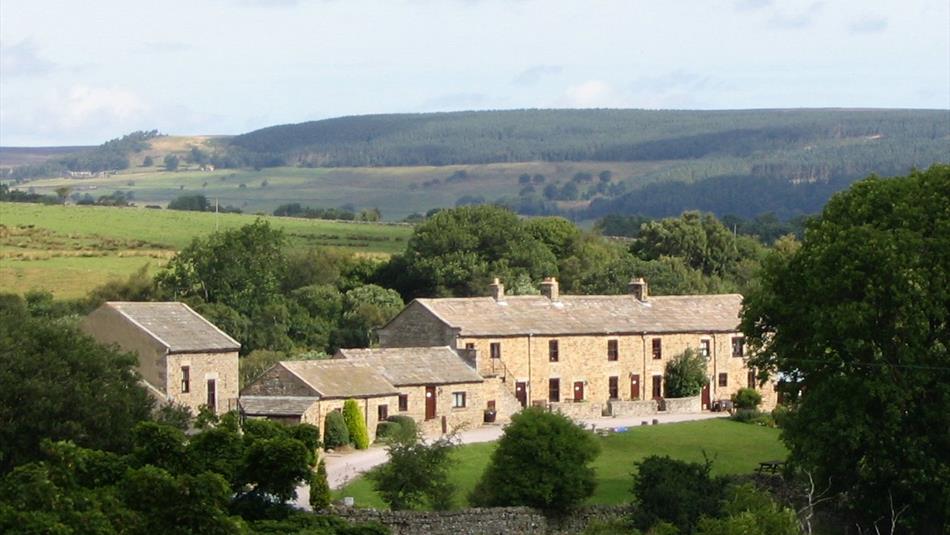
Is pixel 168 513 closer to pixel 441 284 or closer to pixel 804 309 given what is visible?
pixel 804 309

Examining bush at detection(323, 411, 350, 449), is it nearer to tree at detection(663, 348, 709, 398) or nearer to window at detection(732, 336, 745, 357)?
tree at detection(663, 348, 709, 398)

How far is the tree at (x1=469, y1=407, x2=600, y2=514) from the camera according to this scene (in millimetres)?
53594

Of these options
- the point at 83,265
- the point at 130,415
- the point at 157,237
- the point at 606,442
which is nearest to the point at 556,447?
the point at 130,415

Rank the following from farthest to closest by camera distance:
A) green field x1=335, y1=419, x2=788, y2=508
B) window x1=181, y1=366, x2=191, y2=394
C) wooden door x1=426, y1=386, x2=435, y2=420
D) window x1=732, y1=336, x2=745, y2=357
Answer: window x1=732, y1=336, x2=745, y2=357 < wooden door x1=426, y1=386, x2=435, y2=420 < window x1=181, y1=366, x2=191, y2=394 < green field x1=335, y1=419, x2=788, y2=508

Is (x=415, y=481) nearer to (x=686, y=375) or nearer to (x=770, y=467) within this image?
(x=770, y=467)

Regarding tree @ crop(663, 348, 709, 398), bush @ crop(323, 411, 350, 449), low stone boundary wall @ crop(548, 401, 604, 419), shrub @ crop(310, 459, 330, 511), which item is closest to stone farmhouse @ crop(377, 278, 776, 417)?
low stone boundary wall @ crop(548, 401, 604, 419)

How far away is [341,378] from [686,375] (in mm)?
18807

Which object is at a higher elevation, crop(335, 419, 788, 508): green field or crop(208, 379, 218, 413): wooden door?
crop(208, 379, 218, 413): wooden door

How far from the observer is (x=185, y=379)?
2776 inches

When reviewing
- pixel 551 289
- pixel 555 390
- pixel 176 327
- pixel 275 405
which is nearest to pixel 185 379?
pixel 176 327

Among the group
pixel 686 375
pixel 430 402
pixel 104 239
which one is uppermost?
pixel 104 239

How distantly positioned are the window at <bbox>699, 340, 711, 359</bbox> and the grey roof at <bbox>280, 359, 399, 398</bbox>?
17528 millimetres

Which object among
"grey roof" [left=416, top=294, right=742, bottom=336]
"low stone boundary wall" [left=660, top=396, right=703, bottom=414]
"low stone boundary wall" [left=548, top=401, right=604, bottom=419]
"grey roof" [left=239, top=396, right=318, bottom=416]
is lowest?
"low stone boundary wall" [left=660, top=396, right=703, bottom=414]

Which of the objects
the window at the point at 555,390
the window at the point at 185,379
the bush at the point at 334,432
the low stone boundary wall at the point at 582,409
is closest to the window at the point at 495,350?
the window at the point at 555,390
